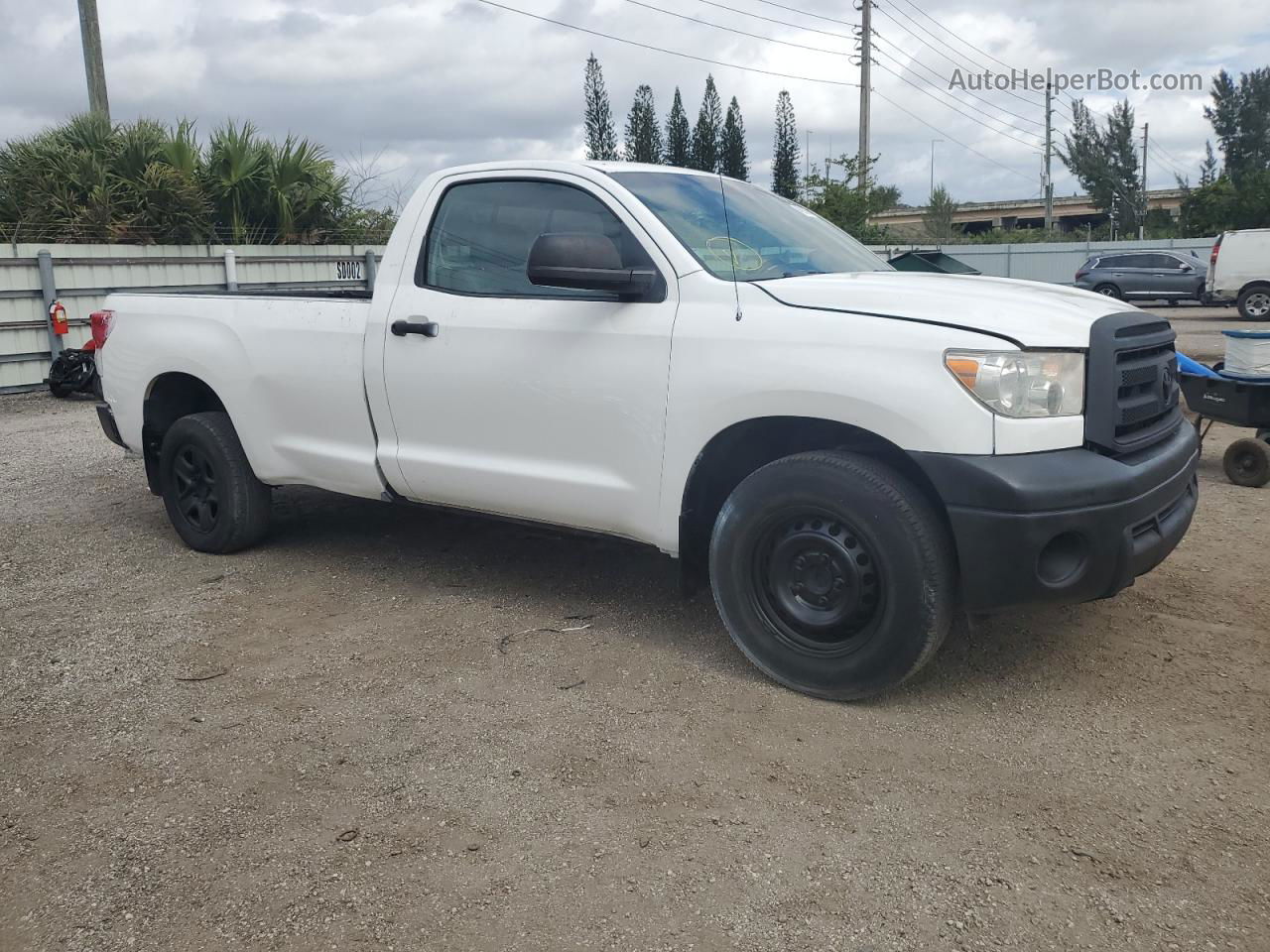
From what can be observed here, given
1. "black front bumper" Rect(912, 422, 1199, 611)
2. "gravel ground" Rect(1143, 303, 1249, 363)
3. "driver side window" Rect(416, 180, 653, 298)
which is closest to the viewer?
"black front bumper" Rect(912, 422, 1199, 611)

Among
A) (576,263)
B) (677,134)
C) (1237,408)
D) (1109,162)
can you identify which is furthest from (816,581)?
(1109,162)

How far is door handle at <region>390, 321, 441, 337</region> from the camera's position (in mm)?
4547

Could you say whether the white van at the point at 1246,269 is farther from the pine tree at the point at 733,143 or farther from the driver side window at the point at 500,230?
the pine tree at the point at 733,143

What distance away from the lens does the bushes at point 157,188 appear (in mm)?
14977

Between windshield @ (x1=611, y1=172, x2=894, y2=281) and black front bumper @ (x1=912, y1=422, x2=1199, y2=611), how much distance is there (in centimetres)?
114

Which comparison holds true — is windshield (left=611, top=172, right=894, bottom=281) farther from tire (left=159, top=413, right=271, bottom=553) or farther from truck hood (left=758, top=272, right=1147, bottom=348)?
tire (left=159, top=413, right=271, bottom=553)

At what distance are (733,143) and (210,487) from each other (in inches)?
2270

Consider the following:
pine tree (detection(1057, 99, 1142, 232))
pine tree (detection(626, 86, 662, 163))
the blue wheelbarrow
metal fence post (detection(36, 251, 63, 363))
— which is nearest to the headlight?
the blue wheelbarrow

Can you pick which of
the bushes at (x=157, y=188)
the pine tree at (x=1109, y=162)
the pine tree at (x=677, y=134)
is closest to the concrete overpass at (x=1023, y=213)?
the pine tree at (x=1109, y=162)

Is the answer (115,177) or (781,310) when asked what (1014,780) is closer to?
(781,310)

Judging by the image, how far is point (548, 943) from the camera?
8.36ft

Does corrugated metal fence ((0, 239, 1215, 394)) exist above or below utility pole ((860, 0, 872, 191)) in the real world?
below

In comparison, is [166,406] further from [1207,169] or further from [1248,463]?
[1207,169]

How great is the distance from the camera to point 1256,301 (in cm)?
2250
